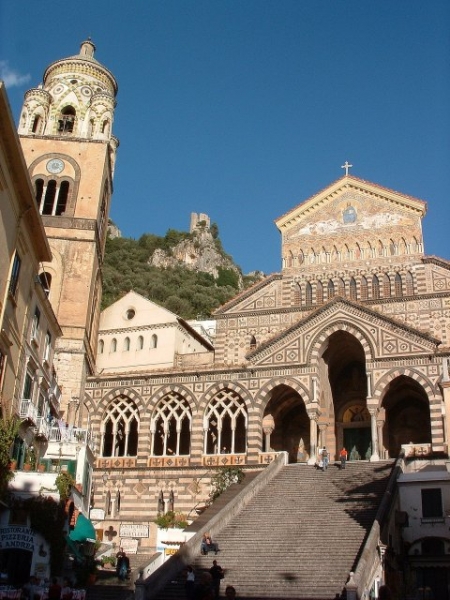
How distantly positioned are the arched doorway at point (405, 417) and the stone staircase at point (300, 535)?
534 cm

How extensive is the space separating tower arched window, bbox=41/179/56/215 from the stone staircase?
66.3ft

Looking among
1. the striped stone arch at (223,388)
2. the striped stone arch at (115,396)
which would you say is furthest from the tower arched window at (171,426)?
the striped stone arch at (115,396)

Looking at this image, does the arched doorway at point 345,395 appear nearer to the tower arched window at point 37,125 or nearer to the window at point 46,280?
the window at point 46,280

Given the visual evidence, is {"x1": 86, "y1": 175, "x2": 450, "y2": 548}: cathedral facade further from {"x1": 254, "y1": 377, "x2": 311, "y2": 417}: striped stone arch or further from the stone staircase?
the stone staircase

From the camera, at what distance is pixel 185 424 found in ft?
122

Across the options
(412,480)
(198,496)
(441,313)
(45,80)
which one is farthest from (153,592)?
(45,80)

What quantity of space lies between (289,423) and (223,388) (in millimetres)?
4486

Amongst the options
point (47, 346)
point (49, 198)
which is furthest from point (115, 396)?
point (49, 198)

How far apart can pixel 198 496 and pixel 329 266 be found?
14274mm

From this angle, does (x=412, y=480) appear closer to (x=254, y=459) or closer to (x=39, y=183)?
(x=254, y=459)

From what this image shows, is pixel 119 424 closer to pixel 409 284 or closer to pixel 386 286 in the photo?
pixel 386 286

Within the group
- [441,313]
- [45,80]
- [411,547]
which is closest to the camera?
[411,547]

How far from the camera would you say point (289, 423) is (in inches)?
1489

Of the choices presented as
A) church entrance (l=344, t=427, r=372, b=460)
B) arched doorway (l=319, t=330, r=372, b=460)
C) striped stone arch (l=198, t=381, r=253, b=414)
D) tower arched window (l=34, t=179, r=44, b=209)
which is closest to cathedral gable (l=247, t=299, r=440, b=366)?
arched doorway (l=319, t=330, r=372, b=460)
